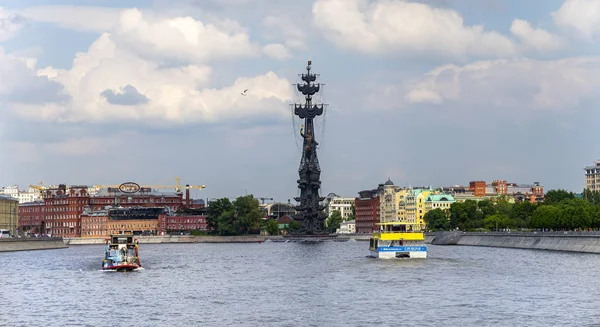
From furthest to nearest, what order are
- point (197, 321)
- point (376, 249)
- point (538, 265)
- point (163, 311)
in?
point (376, 249) → point (538, 265) → point (163, 311) → point (197, 321)

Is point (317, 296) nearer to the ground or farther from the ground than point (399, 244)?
nearer to the ground

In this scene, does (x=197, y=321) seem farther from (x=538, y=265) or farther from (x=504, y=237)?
(x=504, y=237)

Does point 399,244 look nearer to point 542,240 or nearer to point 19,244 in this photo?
point 542,240

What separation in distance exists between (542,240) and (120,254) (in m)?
70.5

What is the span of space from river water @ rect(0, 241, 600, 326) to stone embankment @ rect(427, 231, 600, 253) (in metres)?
22.1

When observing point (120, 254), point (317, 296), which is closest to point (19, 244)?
point (120, 254)

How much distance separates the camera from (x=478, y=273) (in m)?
87.9

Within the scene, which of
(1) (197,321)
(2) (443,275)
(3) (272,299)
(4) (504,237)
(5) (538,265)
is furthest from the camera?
(4) (504,237)

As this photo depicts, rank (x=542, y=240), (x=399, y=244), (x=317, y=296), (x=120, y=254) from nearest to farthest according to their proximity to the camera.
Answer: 1. (x=317, y=296)
2. (x=120, y=254)
3. (x=399, y=244)
4. (x=542, y=240)

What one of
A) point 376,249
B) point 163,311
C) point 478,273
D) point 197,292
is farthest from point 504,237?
point 163,311

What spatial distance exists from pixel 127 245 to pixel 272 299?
37.0 meters

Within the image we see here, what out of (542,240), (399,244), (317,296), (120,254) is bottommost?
(317,296)

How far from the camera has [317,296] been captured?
67562 mm

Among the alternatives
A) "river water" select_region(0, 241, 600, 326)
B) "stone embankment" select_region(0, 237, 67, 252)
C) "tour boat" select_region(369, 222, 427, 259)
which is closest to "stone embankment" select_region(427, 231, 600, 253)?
"river water" select_region(0, 241, 600, 326)
